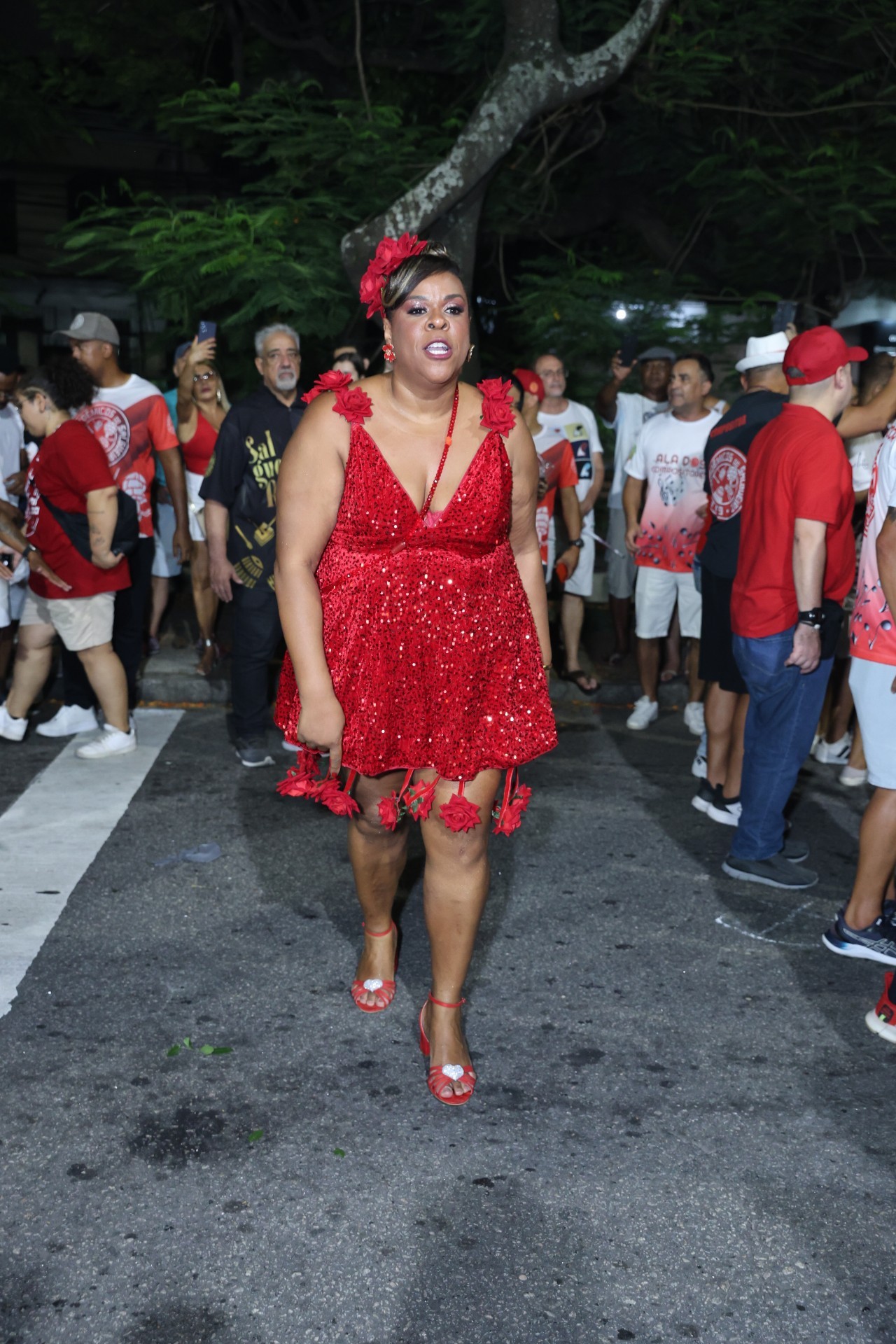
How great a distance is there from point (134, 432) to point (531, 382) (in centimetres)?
243

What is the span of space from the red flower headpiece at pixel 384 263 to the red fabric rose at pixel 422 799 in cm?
128

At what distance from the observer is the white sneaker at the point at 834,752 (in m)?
7.04

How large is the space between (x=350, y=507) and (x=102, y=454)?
11.3 feet

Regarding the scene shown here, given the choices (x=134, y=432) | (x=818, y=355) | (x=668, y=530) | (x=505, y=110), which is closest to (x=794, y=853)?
(x=818, y=355)

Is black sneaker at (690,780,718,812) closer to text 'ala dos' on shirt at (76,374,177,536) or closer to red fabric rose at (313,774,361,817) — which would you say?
red fabric rose at (313,774,361,817)

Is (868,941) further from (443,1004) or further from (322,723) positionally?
(322,723)

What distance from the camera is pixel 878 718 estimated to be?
4250 mm

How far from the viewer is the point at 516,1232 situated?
293cm

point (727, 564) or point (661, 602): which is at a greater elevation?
point (727, 564)

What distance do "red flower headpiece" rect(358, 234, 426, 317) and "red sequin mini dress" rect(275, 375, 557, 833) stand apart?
276 mm

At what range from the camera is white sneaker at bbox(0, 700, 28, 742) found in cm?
674

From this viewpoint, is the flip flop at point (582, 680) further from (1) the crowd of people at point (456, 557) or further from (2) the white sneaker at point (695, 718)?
(2) the white sneaker at point (695, 718)

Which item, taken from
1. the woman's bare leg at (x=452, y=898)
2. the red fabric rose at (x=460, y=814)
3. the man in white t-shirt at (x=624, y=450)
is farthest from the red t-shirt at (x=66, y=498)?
the man in white t-shirt at (x=624, y=450)

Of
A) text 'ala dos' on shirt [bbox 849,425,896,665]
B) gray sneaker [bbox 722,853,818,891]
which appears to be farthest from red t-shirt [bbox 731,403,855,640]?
gray sneaker [bbox 722,853,818,891]
